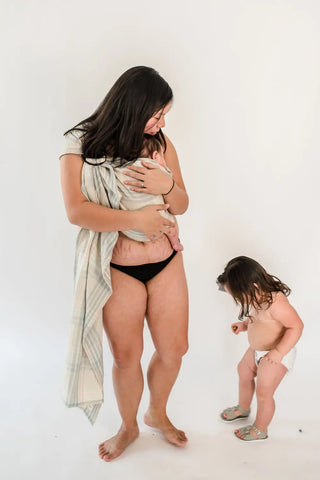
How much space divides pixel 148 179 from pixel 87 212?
0.76 ft

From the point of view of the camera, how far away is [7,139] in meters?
2.22

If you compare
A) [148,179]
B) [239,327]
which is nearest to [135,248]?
[148,179]

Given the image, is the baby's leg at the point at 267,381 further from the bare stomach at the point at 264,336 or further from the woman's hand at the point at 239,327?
the woman's hand at the point at 239,327

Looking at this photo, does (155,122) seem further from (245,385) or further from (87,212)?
(245,385)

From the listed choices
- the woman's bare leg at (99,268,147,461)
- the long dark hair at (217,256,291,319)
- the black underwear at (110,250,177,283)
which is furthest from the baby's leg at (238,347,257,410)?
the black underwear at (110,250,177,283)

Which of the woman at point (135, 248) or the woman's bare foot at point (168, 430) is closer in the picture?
the woman at point (135, 248)

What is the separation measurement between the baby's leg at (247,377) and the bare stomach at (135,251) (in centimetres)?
63

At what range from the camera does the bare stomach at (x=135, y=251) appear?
167cm

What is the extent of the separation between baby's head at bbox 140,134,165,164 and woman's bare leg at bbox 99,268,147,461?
1.40ft

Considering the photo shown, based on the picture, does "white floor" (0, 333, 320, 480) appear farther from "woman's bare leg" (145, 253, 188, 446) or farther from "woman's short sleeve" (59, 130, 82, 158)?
"woman's short sleeve" (59, 130, 82, 158)

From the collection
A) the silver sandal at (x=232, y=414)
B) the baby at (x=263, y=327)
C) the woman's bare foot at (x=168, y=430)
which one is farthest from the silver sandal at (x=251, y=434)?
the woman's bare foot at (x=168, y=430)

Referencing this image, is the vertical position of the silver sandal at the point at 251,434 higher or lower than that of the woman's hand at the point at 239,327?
lower

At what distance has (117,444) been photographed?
186 centimetres

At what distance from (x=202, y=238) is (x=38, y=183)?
846 millimetres
